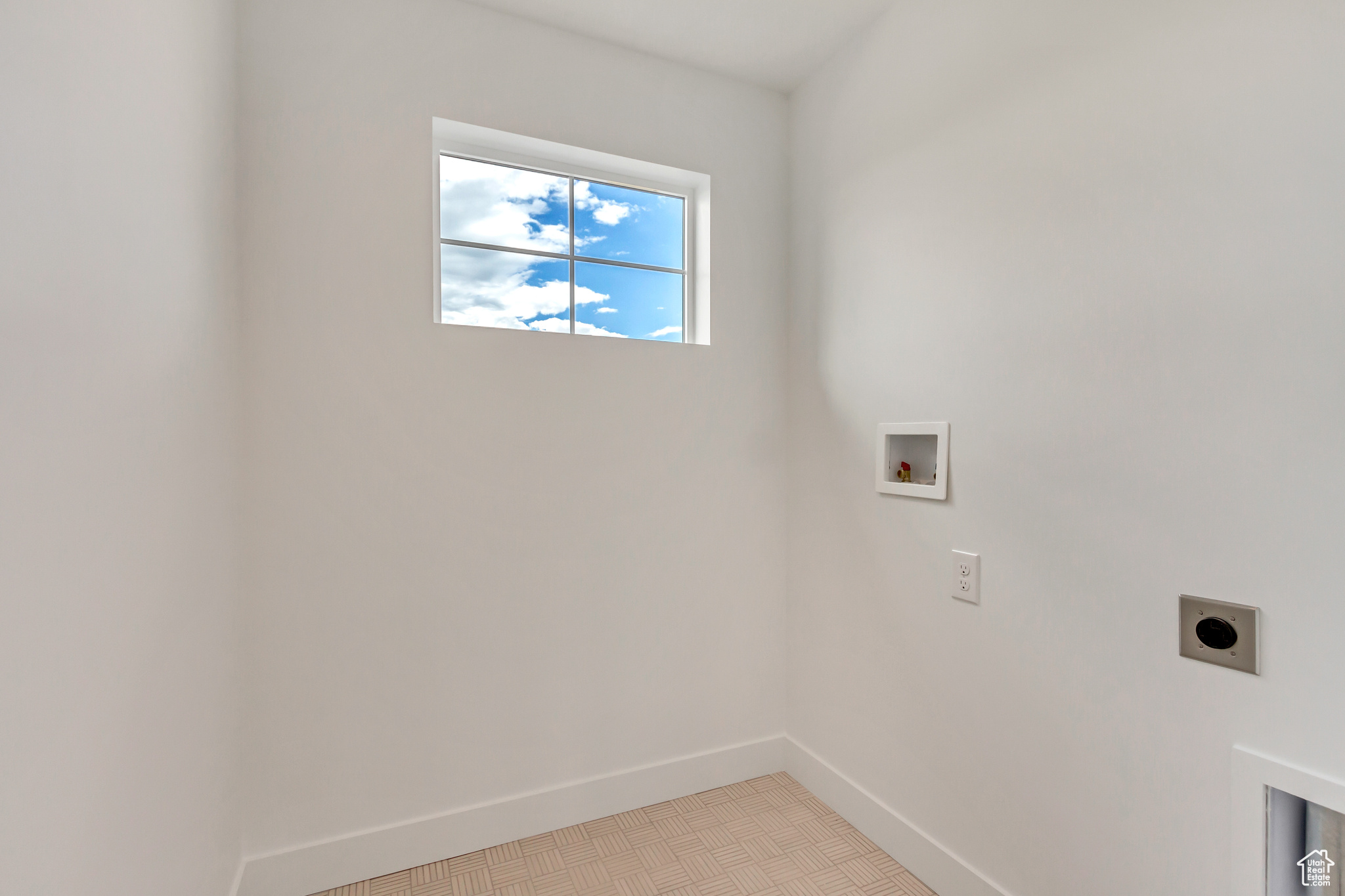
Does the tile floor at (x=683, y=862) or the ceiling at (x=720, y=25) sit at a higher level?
the ceiling at (x=720, y=25)

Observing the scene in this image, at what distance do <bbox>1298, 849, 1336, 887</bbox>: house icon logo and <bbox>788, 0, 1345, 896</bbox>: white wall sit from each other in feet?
0.34

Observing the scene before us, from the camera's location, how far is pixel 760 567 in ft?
7.69

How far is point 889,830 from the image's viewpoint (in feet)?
6.22

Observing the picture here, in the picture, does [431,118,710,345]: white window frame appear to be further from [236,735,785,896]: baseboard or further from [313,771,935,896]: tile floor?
[313,771,935,896]: tile floor

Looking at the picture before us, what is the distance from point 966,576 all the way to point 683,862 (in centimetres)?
111

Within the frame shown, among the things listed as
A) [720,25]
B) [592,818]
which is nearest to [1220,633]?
[592,818]

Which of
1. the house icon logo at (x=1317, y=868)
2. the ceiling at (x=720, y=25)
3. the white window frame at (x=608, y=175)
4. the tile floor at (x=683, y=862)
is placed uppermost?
the ceiling at (x=720, y=25)

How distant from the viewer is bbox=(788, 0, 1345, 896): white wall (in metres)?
1.09

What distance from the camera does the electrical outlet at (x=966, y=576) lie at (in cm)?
162

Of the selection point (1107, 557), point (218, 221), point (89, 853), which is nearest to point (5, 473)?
point (89, 853)

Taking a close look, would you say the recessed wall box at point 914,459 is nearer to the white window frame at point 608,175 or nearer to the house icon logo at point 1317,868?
the white window frame at point 608,175

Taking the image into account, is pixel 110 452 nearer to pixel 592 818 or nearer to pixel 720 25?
pixel 592 818

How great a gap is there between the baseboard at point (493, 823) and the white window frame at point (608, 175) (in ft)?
4.61

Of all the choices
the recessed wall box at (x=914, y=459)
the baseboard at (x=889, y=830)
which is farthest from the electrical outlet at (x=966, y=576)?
the baseboard at (x=889, y=830)
